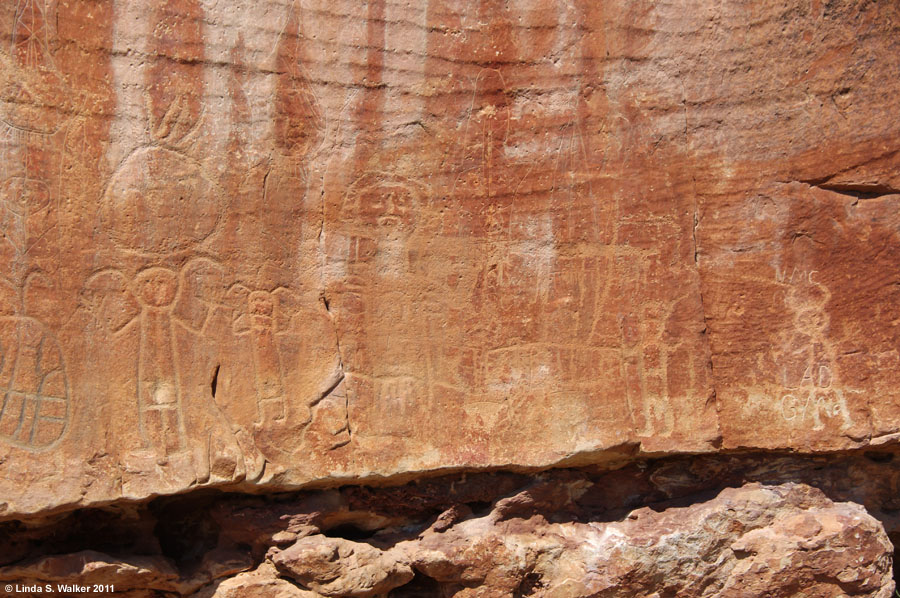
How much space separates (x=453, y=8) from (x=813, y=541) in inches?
111

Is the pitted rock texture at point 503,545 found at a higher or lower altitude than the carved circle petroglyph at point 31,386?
lower

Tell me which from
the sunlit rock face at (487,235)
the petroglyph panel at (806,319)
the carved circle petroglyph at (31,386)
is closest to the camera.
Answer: the carved circle petroglyph at (31,386)

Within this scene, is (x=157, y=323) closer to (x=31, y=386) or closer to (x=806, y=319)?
(x=31, y=386)

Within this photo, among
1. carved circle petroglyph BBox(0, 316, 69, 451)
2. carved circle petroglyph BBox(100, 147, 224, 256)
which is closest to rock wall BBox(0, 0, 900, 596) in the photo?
carved circle petroglyph BBox(100, 147, 224, 256)

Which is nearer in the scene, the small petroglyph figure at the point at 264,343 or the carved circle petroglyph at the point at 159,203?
the carved circle petroglyph at the point at 159,203

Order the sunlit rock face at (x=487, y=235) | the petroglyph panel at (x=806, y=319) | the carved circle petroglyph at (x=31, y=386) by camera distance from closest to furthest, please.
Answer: the carved circle petroglyph at (x=31, y=386), the sunlit rock face at (x=487, y=235), the petroglyph panel at (x=806, y=319)

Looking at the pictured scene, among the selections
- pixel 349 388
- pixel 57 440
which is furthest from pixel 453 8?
pixel 57 440

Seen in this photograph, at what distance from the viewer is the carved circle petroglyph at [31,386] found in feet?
10.6

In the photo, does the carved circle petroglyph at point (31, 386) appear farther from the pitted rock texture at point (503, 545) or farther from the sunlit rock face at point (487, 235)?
the pitted rock texture at point (503, 545)

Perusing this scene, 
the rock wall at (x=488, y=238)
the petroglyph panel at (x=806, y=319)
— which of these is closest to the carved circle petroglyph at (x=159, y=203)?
the rock wall at (x=488, y=238)

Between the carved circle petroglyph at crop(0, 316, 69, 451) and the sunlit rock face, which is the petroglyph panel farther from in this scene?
the carved circle petroglyph at crop(0, 316, 69, 451)

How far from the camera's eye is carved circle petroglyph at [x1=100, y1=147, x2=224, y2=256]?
3328mm

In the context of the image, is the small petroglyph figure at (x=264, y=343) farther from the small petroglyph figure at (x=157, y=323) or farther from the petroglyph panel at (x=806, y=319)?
the petroglyph panel at (x=806, y=319)

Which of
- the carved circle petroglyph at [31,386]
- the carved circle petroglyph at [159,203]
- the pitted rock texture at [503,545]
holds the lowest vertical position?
the pitted rock texture at [503,545]
